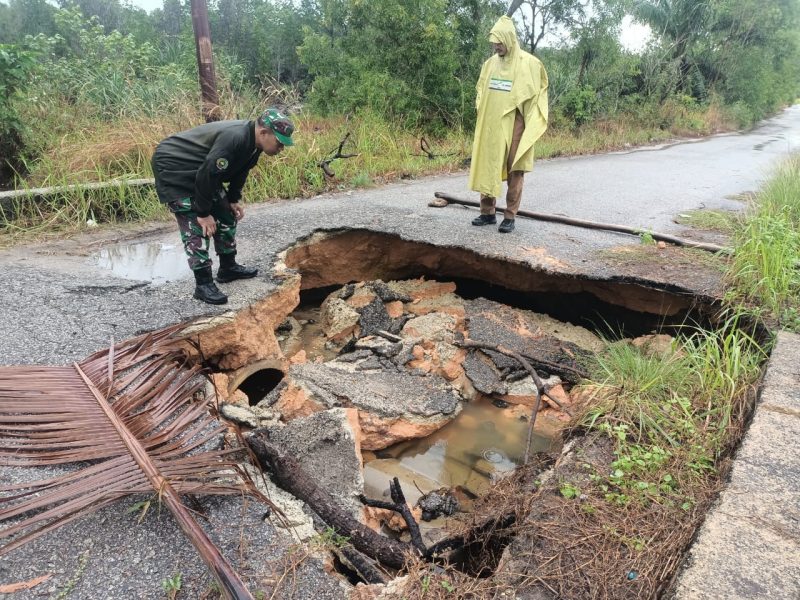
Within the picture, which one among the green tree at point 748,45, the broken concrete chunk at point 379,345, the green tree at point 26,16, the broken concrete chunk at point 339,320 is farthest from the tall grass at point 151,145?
the green tree at point 26,16

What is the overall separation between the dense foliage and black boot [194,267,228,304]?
3360 mm

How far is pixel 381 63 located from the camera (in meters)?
9.53

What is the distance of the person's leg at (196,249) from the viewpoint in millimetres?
3139

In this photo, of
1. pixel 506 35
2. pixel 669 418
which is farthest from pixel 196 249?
pixel 506 35

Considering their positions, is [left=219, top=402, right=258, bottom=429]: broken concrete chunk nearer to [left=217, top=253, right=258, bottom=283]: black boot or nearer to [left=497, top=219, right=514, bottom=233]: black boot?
[left=217, top=253, right=258, bottom=283]: black boot

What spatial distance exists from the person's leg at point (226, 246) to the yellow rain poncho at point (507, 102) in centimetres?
225

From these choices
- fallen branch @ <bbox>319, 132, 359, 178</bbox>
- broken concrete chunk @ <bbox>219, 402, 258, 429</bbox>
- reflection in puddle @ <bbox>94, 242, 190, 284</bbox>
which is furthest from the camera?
fallen branch @ <bbox>319, 132, 359, 178</bbox>

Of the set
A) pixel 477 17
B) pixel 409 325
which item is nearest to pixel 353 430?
pixel 409 325

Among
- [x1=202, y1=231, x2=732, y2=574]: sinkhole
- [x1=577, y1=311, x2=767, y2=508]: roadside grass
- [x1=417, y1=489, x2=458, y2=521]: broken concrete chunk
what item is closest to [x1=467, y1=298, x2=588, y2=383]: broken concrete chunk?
[x1=202, y1=231, x2=732, y2=574]: sinkhole

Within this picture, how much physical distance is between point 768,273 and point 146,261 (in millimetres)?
4362

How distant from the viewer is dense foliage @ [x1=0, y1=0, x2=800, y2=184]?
6605 mm

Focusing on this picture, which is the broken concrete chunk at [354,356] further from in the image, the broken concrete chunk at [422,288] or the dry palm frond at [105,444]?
the dry palm frond at [105,444]

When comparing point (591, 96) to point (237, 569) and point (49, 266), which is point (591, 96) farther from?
point (237, 569)

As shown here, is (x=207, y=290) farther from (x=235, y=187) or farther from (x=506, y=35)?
(x=506, y=35)
